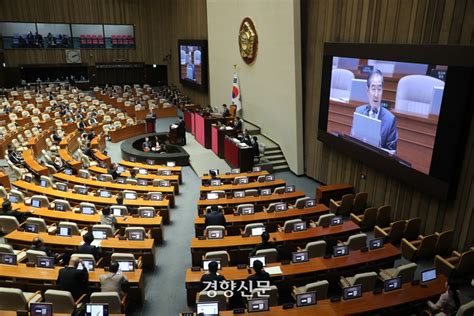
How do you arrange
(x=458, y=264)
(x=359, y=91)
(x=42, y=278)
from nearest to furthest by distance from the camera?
(x=42, y=278) < (x=458, y=264) < (x=359, y=91)

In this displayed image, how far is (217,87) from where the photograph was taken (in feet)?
69.6

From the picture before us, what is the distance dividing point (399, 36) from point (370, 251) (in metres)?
5.41

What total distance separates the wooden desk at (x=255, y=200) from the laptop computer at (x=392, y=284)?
452 cm

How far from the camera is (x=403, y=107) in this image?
902 centimetres

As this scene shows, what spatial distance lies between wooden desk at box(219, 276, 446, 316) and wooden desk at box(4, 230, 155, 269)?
2.81m

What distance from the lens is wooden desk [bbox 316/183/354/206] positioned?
437 inches

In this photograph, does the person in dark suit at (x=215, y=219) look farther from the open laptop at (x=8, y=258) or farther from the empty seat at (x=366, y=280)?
the open laptop at (x=8, y=258)

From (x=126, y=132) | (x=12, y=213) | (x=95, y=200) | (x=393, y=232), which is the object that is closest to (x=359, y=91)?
(x=393, y=232)

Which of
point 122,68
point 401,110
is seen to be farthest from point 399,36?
point 122,68

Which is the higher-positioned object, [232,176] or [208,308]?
[208,308]

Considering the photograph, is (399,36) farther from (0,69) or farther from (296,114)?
(0,69)

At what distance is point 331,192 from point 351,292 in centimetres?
563

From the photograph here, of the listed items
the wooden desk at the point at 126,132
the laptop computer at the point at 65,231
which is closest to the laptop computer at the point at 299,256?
the laptop computer at the point at 65,231

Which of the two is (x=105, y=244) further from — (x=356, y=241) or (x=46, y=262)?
(x=356, y=241)
